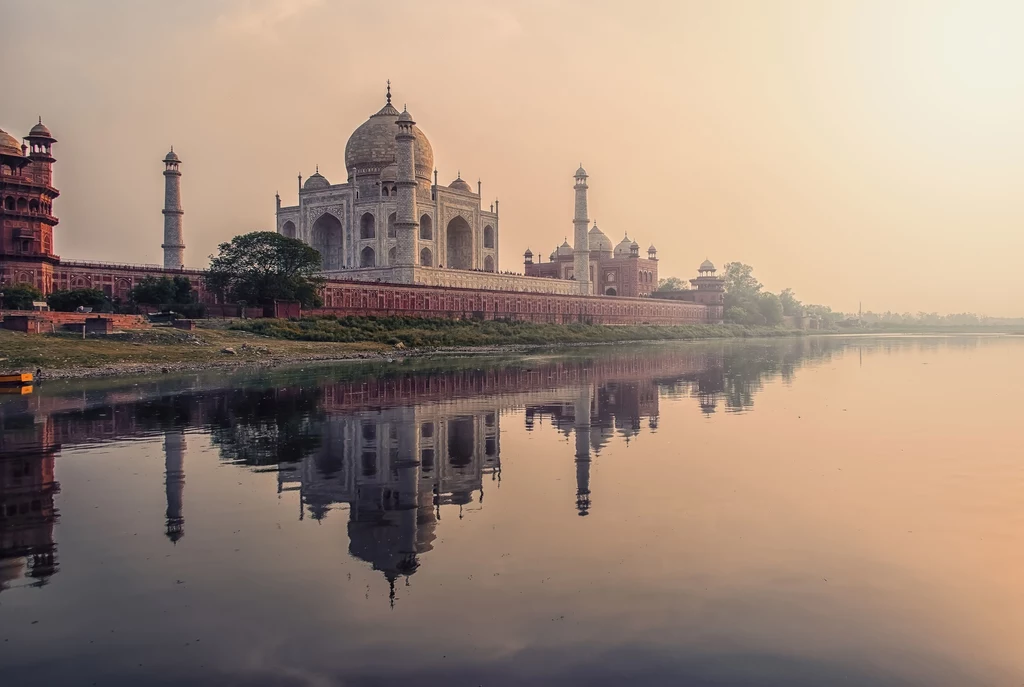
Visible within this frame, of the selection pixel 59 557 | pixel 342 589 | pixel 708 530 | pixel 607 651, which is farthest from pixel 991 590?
pixel 59 557

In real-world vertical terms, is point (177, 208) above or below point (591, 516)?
above

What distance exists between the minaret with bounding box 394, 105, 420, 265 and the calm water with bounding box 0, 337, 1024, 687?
1465 inches

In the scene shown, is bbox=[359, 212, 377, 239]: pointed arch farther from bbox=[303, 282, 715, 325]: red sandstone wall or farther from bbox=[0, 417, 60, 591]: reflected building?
bbox=[0, 417, 60, 591]: reflected building

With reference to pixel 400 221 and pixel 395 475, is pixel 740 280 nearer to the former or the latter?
pixel 400 221

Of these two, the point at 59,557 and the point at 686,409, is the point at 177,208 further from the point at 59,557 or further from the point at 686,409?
the point at 59,557

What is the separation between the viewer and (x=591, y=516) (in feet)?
29.1

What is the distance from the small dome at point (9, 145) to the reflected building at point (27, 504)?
25238mm

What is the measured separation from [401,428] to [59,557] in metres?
7.80

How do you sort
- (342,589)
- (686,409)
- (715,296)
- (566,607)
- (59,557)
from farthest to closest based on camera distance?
(715,296) → (686,409) → (59,557) → (342,589) → (566,607)

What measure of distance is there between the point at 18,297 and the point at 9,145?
320 inches

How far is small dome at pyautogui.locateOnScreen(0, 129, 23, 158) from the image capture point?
115ft

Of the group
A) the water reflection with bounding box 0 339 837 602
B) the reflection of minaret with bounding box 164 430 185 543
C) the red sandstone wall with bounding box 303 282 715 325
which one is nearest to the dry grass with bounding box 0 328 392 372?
the water reflection with bounding box 0 339 837 602

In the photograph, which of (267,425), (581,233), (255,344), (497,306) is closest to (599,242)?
(581,233)

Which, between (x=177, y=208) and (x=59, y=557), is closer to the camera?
(x=59, y=557)
